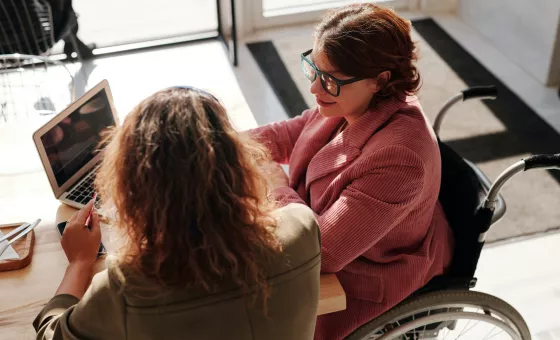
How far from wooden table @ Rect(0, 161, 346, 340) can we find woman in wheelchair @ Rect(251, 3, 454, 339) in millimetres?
146

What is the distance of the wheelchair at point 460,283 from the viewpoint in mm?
1656

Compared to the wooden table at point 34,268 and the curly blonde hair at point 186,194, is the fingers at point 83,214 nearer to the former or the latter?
the wooden table at point 34,268

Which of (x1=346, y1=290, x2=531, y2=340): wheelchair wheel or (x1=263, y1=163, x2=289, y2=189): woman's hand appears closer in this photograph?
(x1=346, y1=290, x2=531, y2=340): wheelchair wheel

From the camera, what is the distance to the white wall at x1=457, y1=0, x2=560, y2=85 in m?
3.60

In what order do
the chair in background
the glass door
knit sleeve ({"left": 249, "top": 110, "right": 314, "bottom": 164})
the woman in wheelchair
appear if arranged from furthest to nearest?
the glass door < the chair in background < knit sleeve ({"left": 249, "top": 110, "right": 314, "bottom": 164}) < the woman in wheelchair

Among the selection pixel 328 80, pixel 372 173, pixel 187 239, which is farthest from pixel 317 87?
pixel 187 239

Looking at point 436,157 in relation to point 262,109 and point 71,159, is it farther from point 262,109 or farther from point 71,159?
point 262,109

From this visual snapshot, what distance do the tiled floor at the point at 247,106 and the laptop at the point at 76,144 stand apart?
9 centimetres

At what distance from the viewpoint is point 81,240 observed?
1.54m

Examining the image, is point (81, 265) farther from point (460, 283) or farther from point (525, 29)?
point (525, 29)

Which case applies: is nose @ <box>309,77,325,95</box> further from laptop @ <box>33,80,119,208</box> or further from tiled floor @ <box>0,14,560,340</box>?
laptop @ <box>33,80,119,208</box>

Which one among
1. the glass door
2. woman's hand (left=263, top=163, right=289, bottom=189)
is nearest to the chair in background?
the glass door

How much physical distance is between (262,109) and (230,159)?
93.4 inches

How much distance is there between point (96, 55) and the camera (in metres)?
3.94
